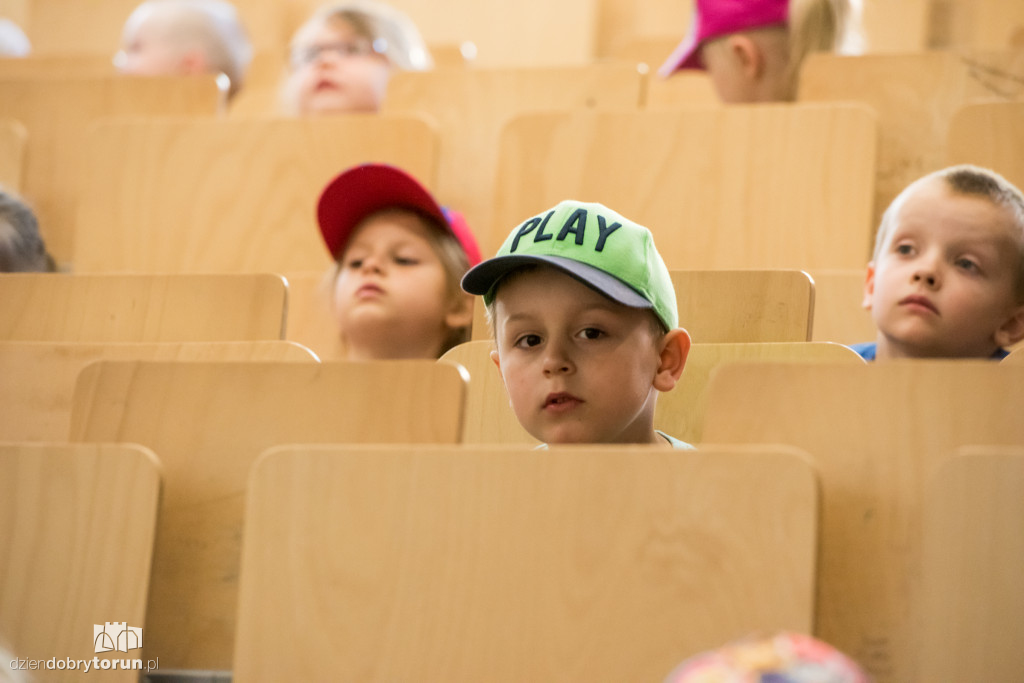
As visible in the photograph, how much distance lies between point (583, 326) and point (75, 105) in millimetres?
1006

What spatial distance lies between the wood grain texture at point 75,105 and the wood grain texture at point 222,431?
2.75 feet

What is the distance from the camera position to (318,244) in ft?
4.17

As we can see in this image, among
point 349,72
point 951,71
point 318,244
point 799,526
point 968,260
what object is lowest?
point 799,526

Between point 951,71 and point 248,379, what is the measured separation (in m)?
0.85

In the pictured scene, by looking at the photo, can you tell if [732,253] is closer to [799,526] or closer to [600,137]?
[600,137]

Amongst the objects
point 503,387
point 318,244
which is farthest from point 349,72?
point 503,387

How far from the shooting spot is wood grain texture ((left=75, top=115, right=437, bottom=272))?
127 cm

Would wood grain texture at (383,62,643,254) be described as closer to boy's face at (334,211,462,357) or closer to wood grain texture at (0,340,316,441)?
boy's face at (334,211,462,357)

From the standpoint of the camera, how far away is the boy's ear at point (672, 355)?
31.3 inches

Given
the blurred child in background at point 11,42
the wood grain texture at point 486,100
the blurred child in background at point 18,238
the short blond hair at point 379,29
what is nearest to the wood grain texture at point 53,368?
the blurred child in background at point 18,238

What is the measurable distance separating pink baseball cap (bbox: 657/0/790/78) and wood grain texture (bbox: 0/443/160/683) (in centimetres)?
94

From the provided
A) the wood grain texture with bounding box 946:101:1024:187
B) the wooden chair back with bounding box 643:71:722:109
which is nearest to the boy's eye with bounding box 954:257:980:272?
the wood grain texture with bounding box 946:101:1024:187

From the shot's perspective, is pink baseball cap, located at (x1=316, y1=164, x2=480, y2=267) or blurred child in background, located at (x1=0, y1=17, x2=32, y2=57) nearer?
pink baseball cap, located at (x1=316, y1=164, x2=480, y2=267)

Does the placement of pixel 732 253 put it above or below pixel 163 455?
above
